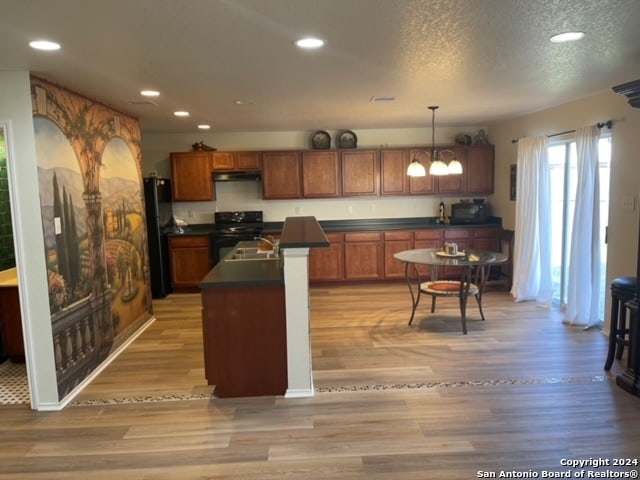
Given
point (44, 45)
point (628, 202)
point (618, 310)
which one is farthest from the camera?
point (628, 202)

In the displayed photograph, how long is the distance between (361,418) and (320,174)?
435cm

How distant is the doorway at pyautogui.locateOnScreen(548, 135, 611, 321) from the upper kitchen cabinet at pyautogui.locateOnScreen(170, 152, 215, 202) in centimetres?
450

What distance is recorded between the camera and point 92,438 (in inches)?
110

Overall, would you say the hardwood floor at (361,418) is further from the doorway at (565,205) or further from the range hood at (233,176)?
the range hood at (233,176)

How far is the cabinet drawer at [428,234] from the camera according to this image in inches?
261

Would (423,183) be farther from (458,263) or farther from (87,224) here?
(87,224)

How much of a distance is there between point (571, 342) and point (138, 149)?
473cm

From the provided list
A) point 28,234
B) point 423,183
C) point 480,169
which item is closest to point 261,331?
point 28,234

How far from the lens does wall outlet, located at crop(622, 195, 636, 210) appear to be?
12.8 feet

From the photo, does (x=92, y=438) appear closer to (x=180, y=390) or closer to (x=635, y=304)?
(x=180, y=390)

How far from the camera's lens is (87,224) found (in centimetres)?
375

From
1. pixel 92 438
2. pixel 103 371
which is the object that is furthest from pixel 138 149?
pixel 92 438

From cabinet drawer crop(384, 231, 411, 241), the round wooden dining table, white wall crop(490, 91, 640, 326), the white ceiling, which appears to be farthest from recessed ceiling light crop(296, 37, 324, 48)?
cabinet drawer crop(384, 231, 411, 241)

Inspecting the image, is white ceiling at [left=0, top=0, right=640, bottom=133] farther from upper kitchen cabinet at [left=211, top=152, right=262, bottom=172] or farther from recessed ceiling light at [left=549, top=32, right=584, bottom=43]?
upper kitchen cabinet at [left=211, top=152, right=262, bottom=172]
